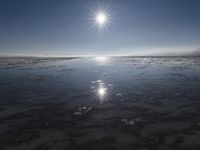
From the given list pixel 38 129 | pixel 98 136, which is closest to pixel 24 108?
pixel 38 129

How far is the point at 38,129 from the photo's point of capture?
5.55m

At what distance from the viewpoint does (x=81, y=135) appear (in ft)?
16.9

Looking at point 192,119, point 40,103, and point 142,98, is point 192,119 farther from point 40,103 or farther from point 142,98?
point 40,103

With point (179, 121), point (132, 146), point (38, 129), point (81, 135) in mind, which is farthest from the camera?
point (179, 121)

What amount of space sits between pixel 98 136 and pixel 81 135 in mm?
507

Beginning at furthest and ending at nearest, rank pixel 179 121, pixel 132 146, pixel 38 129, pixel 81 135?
1. pixel 179 121
2. pixel 38 129
3. pixel 81 135
4. pixel 132 146

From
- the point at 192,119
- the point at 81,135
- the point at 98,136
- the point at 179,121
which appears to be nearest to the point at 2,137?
the point at 81,135

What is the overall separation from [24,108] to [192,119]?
6.70 m

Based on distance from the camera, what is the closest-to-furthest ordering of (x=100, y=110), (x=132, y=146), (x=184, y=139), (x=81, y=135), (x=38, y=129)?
(x=132, y=146) < (x=184, y=139) < (x=81, y=135) < (x=38, y=129) < (x=100, y=110)

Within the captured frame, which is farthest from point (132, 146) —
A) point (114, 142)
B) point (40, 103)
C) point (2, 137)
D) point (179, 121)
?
point (40, 103)

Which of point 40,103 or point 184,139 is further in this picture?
point 40,103

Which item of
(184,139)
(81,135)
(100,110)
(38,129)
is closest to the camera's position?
(184,139)

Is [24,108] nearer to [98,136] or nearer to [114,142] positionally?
[98,136]

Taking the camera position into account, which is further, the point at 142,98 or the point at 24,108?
the point at 142,98
